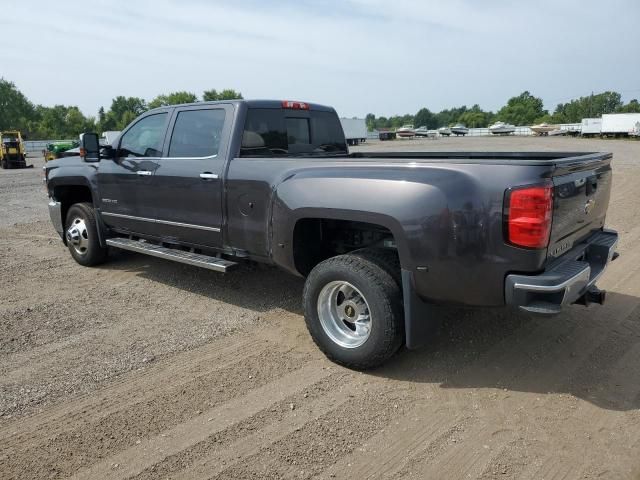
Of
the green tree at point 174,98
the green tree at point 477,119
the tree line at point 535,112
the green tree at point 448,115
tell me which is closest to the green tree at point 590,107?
the tree line at point 535,112

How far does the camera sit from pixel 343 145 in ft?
19.2

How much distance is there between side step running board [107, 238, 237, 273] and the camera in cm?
468

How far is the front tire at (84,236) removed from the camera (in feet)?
20.9

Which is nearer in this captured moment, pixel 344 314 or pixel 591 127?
pixel 344 314

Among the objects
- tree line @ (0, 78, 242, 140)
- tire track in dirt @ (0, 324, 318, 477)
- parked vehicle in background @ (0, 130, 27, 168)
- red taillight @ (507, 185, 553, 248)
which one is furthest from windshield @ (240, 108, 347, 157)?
tree line @ (0, 78, 242, 140)

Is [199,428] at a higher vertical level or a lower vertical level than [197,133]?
lower

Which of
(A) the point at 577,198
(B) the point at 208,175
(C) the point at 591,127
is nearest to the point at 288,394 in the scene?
(B) the point at 208,175

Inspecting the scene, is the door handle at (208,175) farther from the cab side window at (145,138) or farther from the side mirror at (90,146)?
the side mirror at (90,146)

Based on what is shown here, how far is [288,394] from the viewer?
347 centimetres

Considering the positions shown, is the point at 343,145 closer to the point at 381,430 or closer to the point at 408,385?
the point at 408,385

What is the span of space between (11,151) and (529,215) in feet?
100

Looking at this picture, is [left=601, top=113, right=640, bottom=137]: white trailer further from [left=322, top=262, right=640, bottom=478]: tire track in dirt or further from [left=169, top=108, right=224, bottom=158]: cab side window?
[left=169, top=108, right=224, bottom=158]: cab side window

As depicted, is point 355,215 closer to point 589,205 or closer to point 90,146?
point 589,205

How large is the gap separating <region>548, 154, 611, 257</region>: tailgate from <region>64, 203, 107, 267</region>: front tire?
5207 mm
